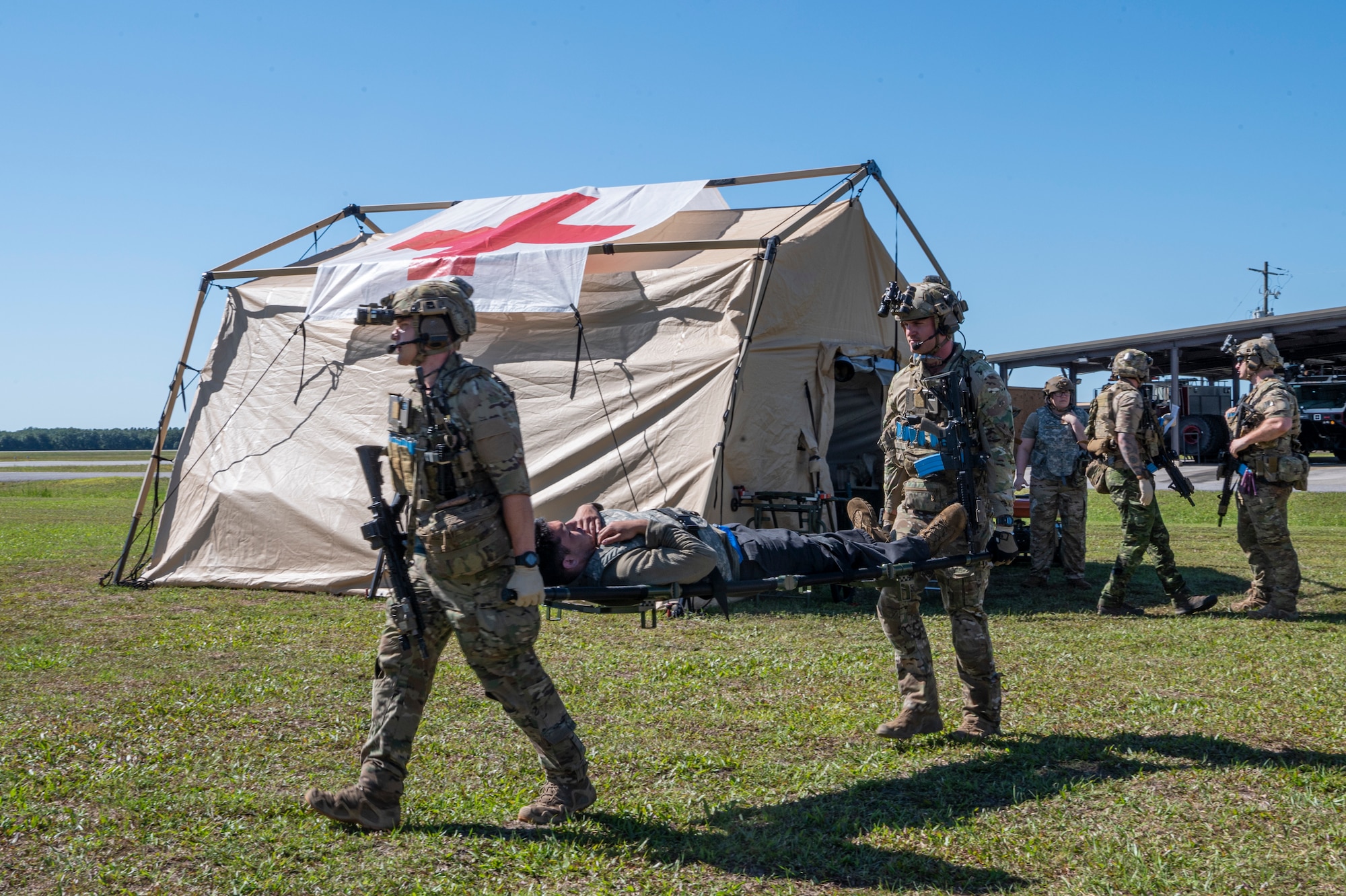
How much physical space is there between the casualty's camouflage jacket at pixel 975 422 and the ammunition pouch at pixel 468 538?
2.41m

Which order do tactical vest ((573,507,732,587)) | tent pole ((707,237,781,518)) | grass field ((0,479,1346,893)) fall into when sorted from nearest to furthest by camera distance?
grass field ((0,479,1346,893))
tactical vest ((573,507,732,587))
tent pole ((707,237,781,518))

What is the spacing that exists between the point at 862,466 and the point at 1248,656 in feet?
16.8

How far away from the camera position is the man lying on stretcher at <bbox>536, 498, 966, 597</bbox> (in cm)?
467

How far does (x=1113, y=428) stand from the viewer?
9.36 m

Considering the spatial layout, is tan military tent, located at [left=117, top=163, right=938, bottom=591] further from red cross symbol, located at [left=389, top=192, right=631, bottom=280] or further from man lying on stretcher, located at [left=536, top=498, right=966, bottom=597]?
man lying on stretcher, located at [left=536, top=498, right=966, bottom=597]

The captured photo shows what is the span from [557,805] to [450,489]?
4.40 feet

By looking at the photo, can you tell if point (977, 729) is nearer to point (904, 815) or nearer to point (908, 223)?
point (904, 815)

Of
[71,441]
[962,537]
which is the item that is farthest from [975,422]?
[71,441]

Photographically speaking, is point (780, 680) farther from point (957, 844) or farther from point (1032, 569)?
point (1032, 569)

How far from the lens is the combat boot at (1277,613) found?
8.76m

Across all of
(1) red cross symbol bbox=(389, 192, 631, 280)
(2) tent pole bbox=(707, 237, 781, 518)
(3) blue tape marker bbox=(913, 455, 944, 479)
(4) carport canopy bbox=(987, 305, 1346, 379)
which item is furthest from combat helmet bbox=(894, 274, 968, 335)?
(4) carport canopy bbox=(987, 305, 1346, 379)

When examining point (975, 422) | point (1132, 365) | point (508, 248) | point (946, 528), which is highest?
point (508, 248)

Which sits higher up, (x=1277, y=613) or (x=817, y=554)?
(x=817, y=554)

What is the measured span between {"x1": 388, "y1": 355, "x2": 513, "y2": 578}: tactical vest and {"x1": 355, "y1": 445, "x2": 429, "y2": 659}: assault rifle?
0.41ft
